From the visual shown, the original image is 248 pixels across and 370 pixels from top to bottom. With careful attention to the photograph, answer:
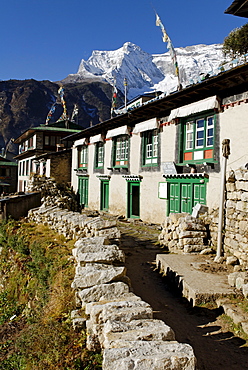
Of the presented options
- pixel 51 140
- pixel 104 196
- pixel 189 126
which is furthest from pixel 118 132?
pixel 51 140

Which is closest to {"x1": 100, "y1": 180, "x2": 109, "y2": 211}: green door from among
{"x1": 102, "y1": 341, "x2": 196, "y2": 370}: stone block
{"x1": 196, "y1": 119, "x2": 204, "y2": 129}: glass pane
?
{"x1": 196, "y1": 119, "x2": 204, "y2": 129}: glass pane

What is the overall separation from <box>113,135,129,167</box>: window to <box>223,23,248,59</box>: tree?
13.6 meters

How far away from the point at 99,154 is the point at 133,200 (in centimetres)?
564

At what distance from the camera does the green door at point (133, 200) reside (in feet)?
63.2

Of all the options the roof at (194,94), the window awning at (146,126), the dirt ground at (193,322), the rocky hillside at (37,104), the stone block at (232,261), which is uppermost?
the rocky hillside at (37,104)

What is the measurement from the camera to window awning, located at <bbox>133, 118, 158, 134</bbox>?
16016 millimetres

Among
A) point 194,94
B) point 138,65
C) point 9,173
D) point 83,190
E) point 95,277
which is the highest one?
point 138,65

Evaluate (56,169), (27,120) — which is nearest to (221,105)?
(56,169)

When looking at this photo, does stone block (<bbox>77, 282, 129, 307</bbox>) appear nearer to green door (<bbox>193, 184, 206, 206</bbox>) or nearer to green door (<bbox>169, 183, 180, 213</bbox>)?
green door (<bbox>193, 184, 206, 206</bbox>)

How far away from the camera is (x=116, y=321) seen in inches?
157

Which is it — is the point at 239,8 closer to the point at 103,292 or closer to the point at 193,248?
the point at 193,248

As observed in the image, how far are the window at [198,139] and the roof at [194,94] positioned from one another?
101 cm

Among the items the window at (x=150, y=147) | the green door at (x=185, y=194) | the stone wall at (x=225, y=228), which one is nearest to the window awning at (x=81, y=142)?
the window at (x=150, y=147)

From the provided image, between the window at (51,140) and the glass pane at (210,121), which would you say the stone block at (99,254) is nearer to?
the glass pane at (210,121)
